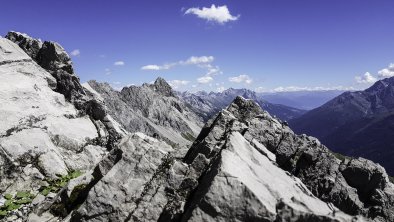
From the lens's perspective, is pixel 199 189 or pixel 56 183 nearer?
pixel 199 189

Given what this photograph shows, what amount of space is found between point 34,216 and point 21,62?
31177mm

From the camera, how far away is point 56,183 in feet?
108

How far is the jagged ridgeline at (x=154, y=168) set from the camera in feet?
65.9

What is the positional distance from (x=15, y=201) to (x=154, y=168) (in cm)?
1278

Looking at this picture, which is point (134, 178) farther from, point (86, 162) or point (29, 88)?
point (29, 88)

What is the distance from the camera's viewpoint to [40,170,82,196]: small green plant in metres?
31.2

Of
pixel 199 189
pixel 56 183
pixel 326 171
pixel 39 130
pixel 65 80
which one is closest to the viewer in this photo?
pixel 199 189

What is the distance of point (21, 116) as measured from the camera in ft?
127

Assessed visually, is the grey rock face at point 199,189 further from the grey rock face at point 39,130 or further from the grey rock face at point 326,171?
the grey rock face at point 39,130

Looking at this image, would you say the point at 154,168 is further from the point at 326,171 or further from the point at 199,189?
the point at 326,171

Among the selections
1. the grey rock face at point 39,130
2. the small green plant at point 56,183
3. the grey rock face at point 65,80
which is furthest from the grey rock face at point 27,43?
the small green plant at point 56,183

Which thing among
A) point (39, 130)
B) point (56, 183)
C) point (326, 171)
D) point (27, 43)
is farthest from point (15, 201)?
point (27, 43)

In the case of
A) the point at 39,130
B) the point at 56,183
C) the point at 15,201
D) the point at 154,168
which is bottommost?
the point at 15,201

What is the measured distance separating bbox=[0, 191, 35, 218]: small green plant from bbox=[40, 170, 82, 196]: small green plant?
117 cm
